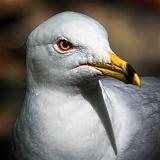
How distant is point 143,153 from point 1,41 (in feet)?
9.43

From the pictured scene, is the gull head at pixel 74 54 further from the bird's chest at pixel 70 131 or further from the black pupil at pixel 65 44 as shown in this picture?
the bird's chest at pixel 70 131

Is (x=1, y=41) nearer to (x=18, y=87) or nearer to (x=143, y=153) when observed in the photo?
(x=18, y=87)

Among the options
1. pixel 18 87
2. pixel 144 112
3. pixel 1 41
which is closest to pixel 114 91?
pixel 144 112

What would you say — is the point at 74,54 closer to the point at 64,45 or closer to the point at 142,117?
the point at 64,45

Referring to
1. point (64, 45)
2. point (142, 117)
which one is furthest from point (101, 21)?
point (64, 45)

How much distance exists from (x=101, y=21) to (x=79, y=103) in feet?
9.50

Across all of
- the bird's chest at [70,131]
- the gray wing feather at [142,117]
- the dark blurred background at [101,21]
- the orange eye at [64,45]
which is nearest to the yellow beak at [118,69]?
the orange eye at [64,45]

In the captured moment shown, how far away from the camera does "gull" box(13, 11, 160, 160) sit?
2.88m

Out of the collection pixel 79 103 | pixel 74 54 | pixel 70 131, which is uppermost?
pixel 74 54

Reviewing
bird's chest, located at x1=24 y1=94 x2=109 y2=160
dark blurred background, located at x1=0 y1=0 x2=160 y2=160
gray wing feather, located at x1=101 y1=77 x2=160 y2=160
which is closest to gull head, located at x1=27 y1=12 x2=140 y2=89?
bird's chest, located at x1=24 y1=94 x2=109 y2=160

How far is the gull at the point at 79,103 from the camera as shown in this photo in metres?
2.88

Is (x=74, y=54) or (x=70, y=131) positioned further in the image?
(x=70, y=131)

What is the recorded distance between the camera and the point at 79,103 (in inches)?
121

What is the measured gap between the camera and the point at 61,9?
6.07m
